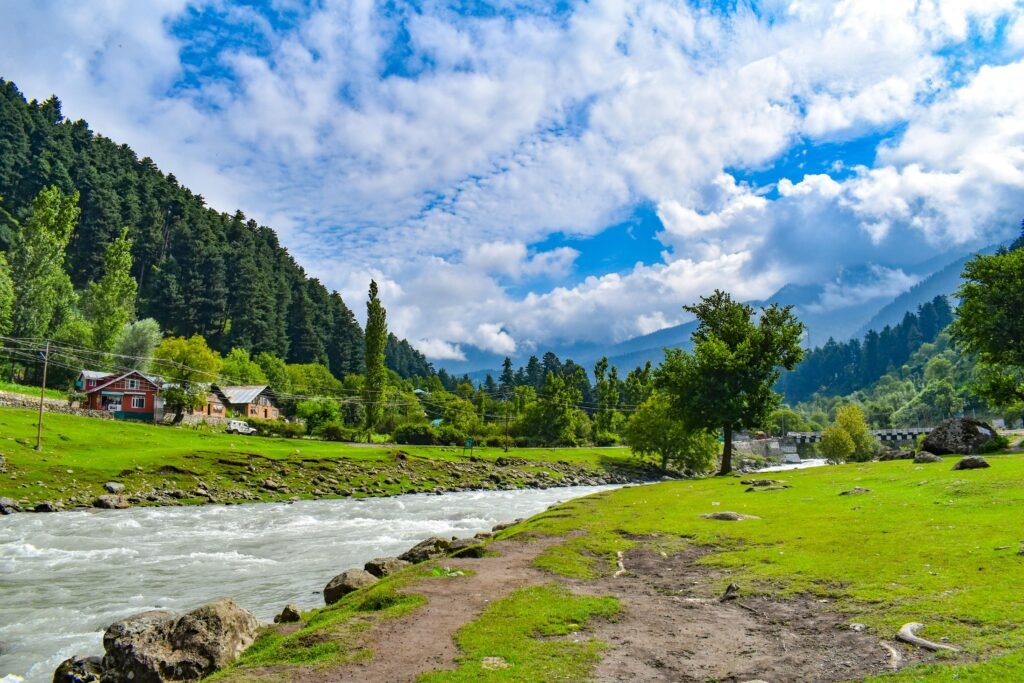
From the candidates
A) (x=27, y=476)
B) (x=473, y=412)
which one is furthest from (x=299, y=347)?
(x=27, y=476)

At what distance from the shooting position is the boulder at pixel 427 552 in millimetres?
21973

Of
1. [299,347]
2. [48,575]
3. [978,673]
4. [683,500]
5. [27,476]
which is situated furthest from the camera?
[299,347]

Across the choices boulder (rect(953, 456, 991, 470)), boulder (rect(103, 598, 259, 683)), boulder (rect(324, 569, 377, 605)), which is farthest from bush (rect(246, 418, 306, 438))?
boulder (rect(103, 598, 259, 683))

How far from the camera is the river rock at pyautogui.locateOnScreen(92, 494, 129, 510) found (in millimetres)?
42281

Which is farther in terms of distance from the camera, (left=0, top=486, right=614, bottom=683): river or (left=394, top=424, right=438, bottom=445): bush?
(left=394, top=424, right=438, bottom=445): bush

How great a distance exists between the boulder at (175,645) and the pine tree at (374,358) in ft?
303

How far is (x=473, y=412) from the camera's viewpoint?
142m

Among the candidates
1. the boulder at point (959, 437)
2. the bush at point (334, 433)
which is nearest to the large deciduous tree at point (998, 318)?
the boulder at point (959, 437)

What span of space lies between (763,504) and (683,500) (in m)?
5.70

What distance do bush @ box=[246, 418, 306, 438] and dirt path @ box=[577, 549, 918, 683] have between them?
96390mm

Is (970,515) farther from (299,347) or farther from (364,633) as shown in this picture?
(299,347)

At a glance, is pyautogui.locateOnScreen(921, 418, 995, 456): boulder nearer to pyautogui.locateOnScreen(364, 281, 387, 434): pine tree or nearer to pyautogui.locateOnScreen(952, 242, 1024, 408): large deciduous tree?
pyautogui.locateOnScreen(952, 242, 1024, 408): large deciduous tree

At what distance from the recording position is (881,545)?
17.0m

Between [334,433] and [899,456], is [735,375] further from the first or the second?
[334,433]
